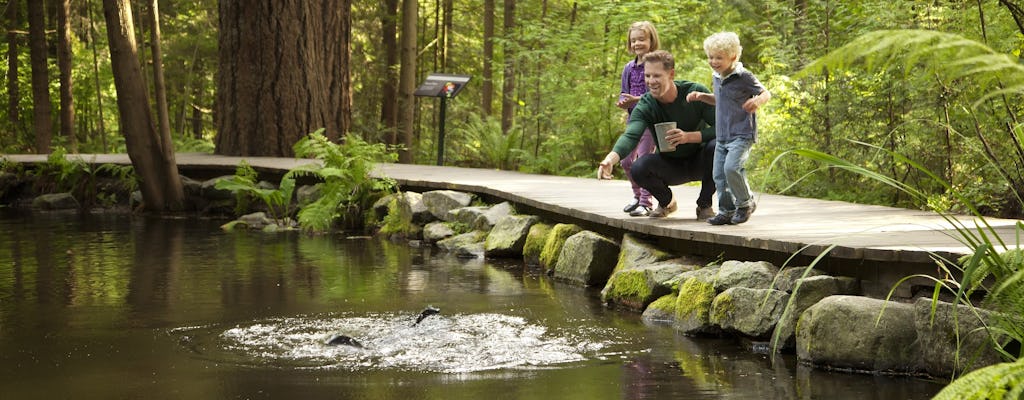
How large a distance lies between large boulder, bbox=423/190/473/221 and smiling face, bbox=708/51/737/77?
566 centimetres

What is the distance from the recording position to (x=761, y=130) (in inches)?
502

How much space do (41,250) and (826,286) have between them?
803cm

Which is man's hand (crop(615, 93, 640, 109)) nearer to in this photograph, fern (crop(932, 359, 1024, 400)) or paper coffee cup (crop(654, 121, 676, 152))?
paper coffee cup (crop(654, 121, 676, 152))

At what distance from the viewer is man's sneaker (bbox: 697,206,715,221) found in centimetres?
840

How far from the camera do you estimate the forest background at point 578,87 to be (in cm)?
934

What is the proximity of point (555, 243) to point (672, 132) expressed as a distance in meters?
2.36

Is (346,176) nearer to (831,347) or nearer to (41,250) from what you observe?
(41,250)

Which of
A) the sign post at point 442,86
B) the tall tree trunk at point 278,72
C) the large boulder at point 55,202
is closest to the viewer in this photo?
the large boulder at point 55,202

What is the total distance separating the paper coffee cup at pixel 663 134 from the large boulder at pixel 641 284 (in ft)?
2.69

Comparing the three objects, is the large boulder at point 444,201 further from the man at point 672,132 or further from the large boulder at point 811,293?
the large boulder at point 811,293

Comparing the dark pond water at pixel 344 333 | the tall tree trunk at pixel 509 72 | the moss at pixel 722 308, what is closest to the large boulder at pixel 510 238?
the dark pond water at pixel 344 333

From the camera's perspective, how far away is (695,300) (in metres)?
7.14

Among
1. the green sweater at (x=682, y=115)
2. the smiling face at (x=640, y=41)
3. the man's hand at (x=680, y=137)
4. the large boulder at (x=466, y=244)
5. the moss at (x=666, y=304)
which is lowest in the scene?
the large boulder at (x=466, y=244)

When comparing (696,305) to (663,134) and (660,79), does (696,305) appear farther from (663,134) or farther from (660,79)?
(660,79)
